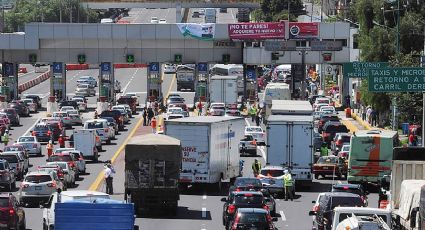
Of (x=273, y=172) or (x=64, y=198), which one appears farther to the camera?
(x=273, y=172)

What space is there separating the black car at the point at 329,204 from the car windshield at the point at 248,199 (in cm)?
234

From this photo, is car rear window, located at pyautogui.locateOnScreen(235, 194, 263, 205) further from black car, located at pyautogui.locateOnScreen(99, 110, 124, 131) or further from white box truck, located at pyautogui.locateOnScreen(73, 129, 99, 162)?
black car, located at pyautogui.locateOnScreen(99, 110, 124, 131)

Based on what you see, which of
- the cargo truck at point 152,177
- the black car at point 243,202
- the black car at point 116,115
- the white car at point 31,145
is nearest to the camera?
the black car at point 243,202

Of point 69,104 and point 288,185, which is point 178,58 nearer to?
point 69,104

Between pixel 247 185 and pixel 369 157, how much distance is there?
896 centimetres

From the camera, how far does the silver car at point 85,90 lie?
406 ft

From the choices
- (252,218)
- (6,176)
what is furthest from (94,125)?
(252,218)

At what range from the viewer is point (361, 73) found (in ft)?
245

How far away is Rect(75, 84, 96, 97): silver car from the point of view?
124 m

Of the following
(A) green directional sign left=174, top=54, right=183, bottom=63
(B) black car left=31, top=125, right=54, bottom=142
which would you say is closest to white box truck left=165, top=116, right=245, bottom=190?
(B) black car left=31, top=125, right=54, bottom=142

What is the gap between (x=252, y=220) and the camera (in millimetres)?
39312

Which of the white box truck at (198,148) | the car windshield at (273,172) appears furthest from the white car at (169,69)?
the car windshield at (273,172)

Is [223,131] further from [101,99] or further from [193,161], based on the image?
[101,99]

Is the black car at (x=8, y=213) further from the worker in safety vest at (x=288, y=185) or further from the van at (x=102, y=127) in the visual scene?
the van at (x=102, y=127)
